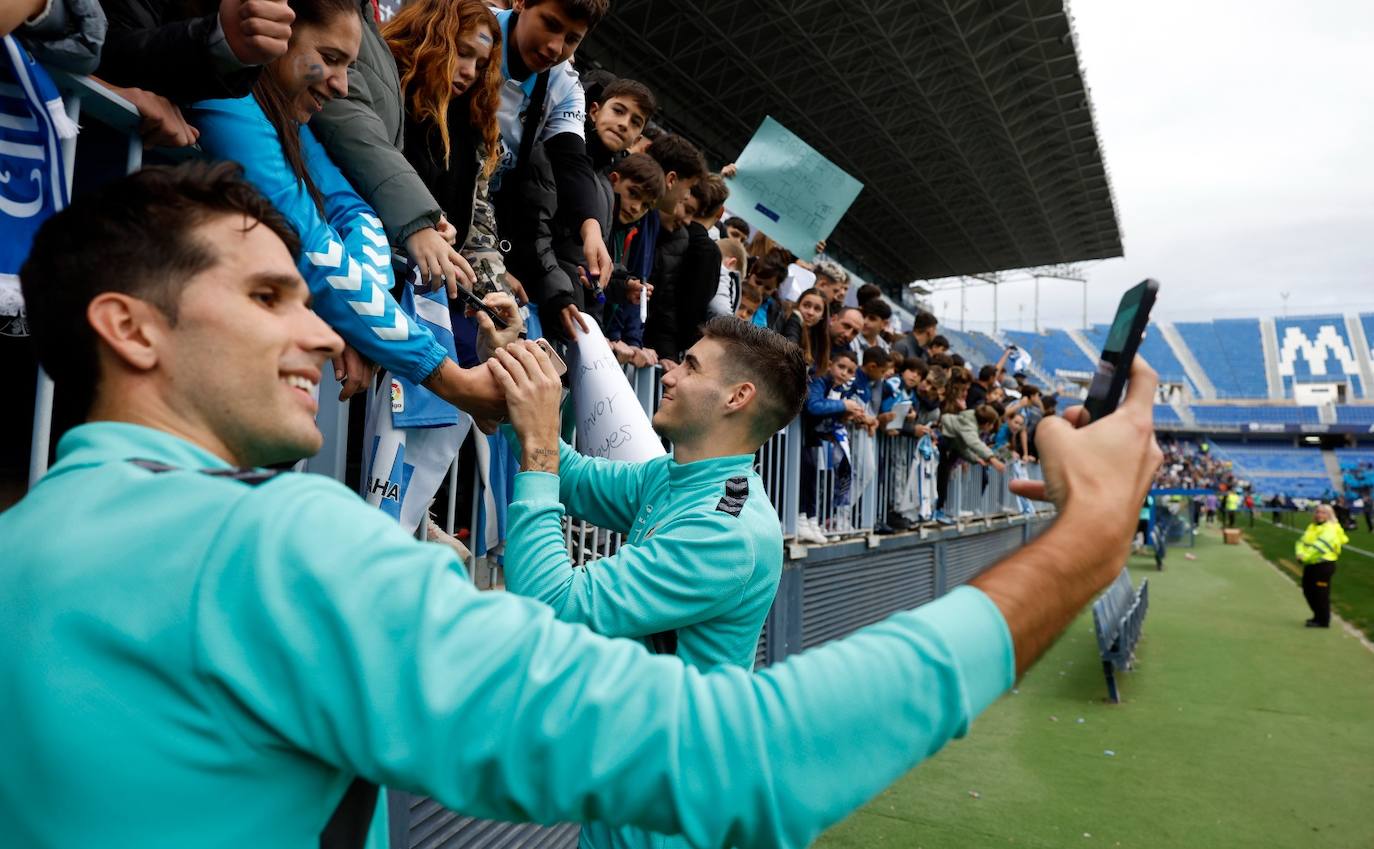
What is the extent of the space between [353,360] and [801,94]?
87.7ft

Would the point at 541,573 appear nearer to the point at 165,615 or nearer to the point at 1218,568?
the point at 165,615

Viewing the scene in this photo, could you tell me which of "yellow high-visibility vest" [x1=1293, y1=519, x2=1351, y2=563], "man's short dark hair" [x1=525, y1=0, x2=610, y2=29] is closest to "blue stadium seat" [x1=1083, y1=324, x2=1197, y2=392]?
"yellow high-visibility vest" [x1=1293, y1=519, x2=1351, y2=563]

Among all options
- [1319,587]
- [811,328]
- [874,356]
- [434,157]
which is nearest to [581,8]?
[434,157]

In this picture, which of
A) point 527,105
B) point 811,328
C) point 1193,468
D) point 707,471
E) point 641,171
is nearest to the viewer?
point 707,471

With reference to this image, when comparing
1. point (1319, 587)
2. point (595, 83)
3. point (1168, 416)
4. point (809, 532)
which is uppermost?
point (1168, 416)

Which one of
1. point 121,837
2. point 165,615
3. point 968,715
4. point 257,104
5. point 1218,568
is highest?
point 257,104

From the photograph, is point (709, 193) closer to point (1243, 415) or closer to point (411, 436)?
point (411, 436)

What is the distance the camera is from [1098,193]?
114 feet

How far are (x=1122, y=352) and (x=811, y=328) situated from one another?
5307mm

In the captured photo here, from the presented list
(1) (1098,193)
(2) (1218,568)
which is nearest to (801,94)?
(1) (1098,193)

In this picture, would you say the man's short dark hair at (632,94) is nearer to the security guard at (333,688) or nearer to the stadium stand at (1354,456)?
Answer: the security guard at (333,688)

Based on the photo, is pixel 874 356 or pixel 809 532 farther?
pixel 874 356

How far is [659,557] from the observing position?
6.59ft

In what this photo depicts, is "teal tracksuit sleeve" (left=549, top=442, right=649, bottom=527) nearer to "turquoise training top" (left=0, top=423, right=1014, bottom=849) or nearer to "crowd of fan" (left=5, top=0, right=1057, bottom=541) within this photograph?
"crowd of fan" (left=5, top=0, right=1057, bottom=541)
